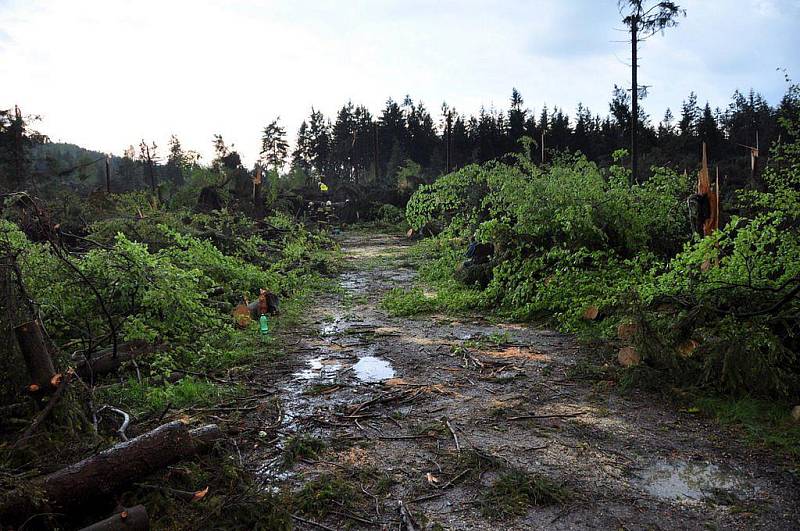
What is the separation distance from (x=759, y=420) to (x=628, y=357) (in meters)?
1.48

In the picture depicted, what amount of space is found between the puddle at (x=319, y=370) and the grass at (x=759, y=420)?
3764 mm

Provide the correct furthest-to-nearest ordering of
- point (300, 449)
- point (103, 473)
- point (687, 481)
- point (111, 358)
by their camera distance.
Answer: point (111, 358), point (300, 449), point (687, 481), point (103, 473)

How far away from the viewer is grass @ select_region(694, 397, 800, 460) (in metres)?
3.85

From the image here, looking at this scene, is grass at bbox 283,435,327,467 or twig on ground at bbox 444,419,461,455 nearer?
grass at bbox 283,435,327,467

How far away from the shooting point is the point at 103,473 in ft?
9.57

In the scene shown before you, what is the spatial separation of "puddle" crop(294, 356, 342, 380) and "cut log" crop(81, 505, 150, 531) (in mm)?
3126

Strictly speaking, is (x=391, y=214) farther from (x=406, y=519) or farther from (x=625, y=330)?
(x=406, y=519)

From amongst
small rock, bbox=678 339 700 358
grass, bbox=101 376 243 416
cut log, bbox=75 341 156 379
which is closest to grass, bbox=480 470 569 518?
small rock, bbox=678 339 700 358

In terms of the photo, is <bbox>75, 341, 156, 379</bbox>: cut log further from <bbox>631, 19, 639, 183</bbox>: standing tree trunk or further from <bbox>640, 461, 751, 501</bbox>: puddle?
<bbox>631, 19, 639, 183</bbox>: standing tree trunk

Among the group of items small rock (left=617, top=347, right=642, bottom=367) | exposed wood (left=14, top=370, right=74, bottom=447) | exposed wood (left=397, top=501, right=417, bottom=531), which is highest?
exposed wood (left=14, top=370, right=74, bottom=447)

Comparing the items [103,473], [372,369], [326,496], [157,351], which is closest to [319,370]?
[372,369]

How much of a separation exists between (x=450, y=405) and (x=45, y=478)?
3230 millimetres

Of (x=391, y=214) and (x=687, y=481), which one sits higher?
(x=391, y=214)

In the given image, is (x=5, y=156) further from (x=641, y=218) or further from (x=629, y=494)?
(x=629, y=494)
